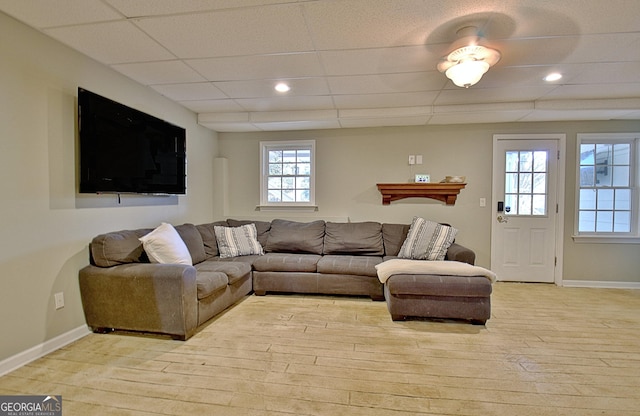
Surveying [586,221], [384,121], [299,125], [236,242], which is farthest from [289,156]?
[586,221]

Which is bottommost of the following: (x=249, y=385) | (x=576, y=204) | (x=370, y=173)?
(x=249, y=385)

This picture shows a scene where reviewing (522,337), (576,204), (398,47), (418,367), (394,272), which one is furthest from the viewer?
(576,204)

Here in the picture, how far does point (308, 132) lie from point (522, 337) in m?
3.60

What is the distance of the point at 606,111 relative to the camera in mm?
3691

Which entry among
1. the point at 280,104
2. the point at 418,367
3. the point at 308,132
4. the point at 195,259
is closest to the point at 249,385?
the point at 418,367

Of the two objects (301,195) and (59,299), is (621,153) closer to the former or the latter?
(301,195)

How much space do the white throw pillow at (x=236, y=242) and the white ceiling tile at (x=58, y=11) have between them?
8.28ft

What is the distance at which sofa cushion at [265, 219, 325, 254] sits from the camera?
4141 millimetres

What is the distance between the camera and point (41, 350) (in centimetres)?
228

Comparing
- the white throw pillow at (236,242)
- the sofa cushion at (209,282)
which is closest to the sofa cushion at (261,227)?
the white throw pillow at (236,242)

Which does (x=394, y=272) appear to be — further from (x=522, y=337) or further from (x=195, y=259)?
(x=195, y=259)

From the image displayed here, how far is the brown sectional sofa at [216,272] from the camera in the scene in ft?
8.24

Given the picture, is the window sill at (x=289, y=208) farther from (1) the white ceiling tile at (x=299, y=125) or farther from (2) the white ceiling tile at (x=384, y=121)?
(2) the white ceiling tile at (x=384, y=121)

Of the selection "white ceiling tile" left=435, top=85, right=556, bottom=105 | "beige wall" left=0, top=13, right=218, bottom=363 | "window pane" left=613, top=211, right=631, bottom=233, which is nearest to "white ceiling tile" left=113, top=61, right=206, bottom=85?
"beige wall" left=0, top=13, right=218, bottom=363
